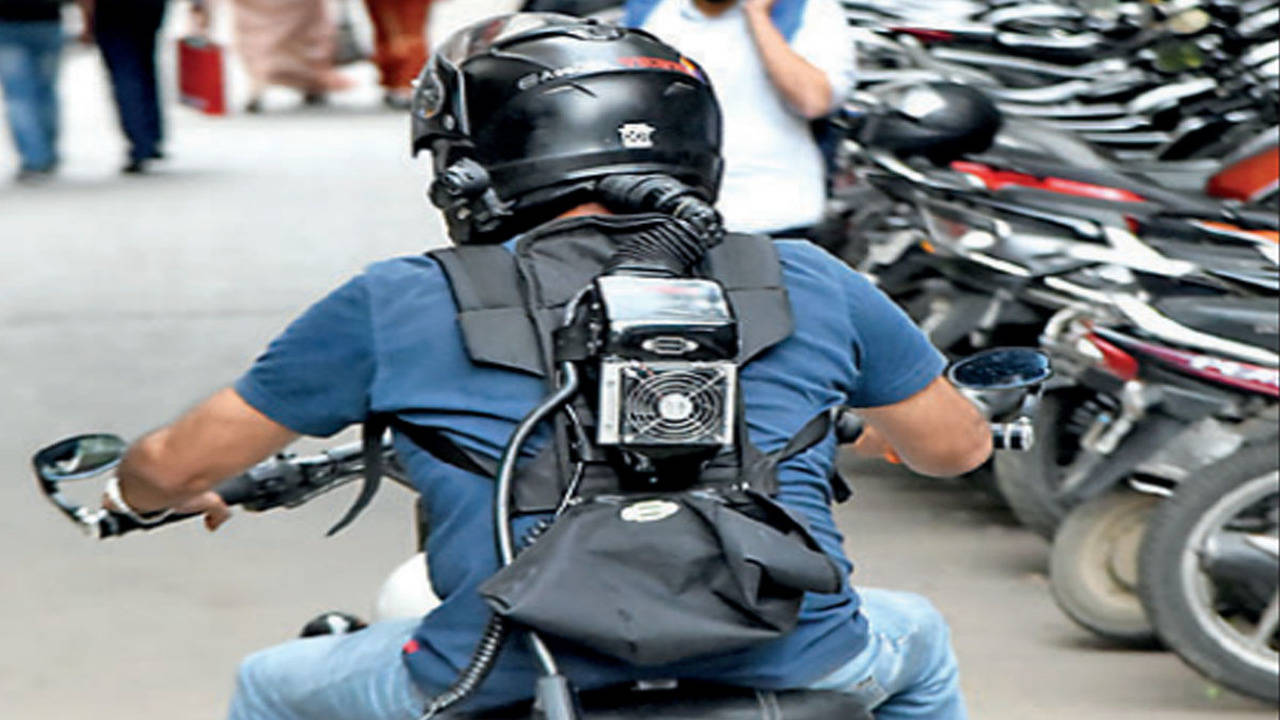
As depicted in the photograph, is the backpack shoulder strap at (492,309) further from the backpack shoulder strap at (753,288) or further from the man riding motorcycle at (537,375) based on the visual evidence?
the backpack shoulder strap at (753,288)

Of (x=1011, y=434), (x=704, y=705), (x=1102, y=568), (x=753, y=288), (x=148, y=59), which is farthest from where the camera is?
(x=148, y=59)

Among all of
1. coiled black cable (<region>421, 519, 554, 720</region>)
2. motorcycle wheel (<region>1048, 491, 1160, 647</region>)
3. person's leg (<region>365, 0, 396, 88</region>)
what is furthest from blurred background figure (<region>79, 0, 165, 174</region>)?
coiled black cable (<region>421, 519, 554, 720</region>)

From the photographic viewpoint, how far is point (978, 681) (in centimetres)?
540

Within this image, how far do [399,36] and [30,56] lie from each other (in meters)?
3.47

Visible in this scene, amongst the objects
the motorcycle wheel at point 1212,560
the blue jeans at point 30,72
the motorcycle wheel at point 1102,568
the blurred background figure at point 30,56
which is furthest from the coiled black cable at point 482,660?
the blue jeans at point 30,72

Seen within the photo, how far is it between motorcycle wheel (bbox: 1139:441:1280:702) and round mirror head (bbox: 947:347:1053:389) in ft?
6.87

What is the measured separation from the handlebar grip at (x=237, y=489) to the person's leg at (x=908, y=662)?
29.0 inches

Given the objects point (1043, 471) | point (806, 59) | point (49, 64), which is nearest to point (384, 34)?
point (49, 64)

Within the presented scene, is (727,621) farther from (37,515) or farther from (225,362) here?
(225,362)

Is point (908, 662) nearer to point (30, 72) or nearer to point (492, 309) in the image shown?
point (492, 309)

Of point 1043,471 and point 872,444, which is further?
point 1043,471

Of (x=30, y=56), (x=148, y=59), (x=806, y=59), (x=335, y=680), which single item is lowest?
(x=148, y=59)

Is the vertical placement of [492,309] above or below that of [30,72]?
above

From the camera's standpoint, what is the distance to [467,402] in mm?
2598
